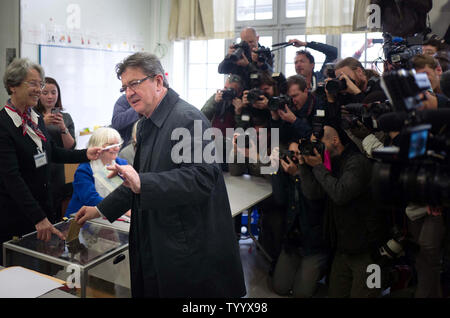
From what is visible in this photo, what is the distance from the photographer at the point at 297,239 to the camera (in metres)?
2.62

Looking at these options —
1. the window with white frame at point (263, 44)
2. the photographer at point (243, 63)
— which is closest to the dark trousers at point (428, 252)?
the photographer at point (243, 63)

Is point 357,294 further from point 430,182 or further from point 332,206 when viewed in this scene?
point 430,182

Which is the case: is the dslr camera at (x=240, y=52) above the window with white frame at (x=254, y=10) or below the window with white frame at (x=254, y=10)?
below

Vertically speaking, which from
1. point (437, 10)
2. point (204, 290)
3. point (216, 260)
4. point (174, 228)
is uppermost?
point (437, 10)

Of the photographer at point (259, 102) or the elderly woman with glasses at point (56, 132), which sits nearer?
the elderly woman with glasses at point (56, 132)

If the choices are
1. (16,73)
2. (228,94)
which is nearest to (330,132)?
(228,94)

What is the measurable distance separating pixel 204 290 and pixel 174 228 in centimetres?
29

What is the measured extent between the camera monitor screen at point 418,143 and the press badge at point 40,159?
180cm

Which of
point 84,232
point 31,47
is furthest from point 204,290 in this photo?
point 31,47

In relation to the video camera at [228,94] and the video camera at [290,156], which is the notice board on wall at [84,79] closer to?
the video camera at [228,94]

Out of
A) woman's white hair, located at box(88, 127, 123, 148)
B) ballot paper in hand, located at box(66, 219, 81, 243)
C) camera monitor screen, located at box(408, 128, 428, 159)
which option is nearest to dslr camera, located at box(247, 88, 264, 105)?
woman's white hair, located at box(88, 127, 123, 148)

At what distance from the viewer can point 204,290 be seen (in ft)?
5.01
